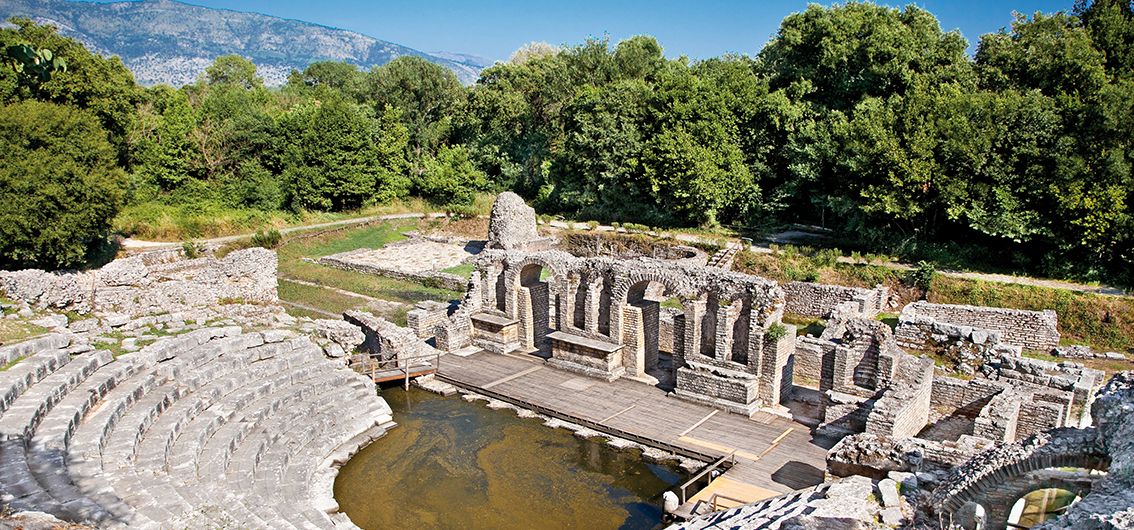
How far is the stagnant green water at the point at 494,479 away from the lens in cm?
1388

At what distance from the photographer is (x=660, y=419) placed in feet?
57.6

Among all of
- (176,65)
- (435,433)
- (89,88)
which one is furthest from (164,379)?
(176,65)

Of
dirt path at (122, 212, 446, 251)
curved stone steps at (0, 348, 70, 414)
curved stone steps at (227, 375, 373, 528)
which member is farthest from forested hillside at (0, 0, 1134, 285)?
curved stone steps at (227, 375, 373, 528)

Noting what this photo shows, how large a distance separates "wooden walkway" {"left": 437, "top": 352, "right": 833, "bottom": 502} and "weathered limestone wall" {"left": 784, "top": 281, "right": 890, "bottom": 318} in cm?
997

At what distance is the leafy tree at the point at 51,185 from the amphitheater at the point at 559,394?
9.39 feet

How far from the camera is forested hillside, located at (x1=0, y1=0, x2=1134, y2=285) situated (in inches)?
1078

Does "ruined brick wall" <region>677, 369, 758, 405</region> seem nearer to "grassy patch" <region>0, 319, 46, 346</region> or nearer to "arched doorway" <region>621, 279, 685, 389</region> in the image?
"arched doorway" <region>621, 279, 685, 389</region>

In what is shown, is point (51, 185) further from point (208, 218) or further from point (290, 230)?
point (290, 230)

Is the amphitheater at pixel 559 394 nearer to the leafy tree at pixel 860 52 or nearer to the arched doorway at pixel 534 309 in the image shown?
the arched doorway at pixel 534 309

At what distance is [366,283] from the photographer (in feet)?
108

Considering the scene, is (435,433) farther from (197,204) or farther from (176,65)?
(176,65)

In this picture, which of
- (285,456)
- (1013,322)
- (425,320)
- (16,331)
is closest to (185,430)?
(285,456)

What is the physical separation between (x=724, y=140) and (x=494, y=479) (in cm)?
2670

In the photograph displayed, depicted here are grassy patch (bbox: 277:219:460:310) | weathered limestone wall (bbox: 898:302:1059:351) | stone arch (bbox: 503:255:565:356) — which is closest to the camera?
stone arch (bbox: 503:255:565:356)
